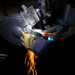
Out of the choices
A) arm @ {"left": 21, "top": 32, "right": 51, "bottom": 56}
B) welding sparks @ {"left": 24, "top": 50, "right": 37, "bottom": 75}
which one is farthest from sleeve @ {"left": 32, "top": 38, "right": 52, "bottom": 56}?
welding sparks @ {"left": 24, "top": 50, "right": 37, "bottom": 75}

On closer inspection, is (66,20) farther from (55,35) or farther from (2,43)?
(2,43)

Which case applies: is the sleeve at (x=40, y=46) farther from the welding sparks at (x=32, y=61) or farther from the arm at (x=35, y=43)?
the welding sparks at (x=32, y=61)

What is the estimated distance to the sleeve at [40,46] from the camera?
99cm

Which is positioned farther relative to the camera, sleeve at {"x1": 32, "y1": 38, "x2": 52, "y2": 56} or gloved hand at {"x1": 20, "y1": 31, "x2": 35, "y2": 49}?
gloved hand at {"x1": 20, "y1": 31, "x2": 35, "y2": 49}

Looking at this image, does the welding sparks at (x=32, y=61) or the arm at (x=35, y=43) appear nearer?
the arm at (x=35, y=43)

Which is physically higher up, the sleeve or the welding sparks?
the sleeve

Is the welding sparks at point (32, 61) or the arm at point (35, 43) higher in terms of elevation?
the arm at point (35, 43)

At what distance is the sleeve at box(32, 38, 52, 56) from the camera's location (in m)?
0.99

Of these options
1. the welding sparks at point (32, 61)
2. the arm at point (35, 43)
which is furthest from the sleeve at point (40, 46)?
the welding sparks at point (32, 61)

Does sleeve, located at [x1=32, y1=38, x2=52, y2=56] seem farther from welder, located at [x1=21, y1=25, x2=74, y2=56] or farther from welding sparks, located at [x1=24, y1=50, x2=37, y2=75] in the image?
welding sparks, located at [x1=24, y1=50, x2=37, y2=75]

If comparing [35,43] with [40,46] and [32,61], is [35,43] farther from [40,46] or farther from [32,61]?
[32,61]

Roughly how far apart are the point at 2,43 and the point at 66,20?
76 cm

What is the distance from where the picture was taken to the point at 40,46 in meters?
1.04

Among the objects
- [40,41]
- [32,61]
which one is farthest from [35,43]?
[32,61]
